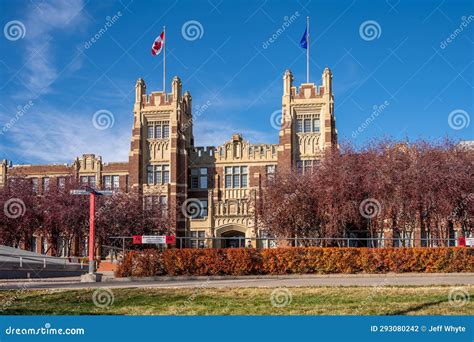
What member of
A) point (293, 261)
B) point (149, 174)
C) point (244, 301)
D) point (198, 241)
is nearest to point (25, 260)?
point (293, 261)

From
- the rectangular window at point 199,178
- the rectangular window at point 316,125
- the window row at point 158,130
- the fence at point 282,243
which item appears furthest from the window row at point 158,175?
the rectangular window at point 316,125

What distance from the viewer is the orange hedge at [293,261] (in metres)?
Answer: 23.2

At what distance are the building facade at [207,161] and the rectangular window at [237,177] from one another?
0.09m

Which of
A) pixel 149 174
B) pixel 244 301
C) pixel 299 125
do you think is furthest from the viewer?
pixel 149 174

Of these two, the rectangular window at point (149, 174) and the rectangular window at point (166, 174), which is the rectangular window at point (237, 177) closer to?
the rectangular window at point (166, 174)

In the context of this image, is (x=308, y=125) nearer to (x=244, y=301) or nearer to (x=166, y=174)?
(x=166, y=174)

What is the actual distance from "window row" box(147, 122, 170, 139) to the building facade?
3.4 inches

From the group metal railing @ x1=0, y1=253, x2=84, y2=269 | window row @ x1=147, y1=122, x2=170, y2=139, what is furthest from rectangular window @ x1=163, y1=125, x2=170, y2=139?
metal railing @ x1=0, y1=253, x2=84, y2=269

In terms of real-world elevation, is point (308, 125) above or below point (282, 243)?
above

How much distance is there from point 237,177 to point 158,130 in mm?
8079

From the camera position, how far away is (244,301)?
14117 millimetres

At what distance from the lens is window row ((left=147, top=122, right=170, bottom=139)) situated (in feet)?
173

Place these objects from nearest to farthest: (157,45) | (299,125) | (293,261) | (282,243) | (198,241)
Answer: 1. (293,261)
2. (282,243)
3. (157,45)
4. (198,241)
5. (299,125)

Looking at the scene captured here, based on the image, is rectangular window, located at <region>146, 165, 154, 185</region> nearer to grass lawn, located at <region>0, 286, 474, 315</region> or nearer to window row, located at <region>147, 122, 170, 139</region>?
window row, located at <region>147, 122, 170, 139</region>
